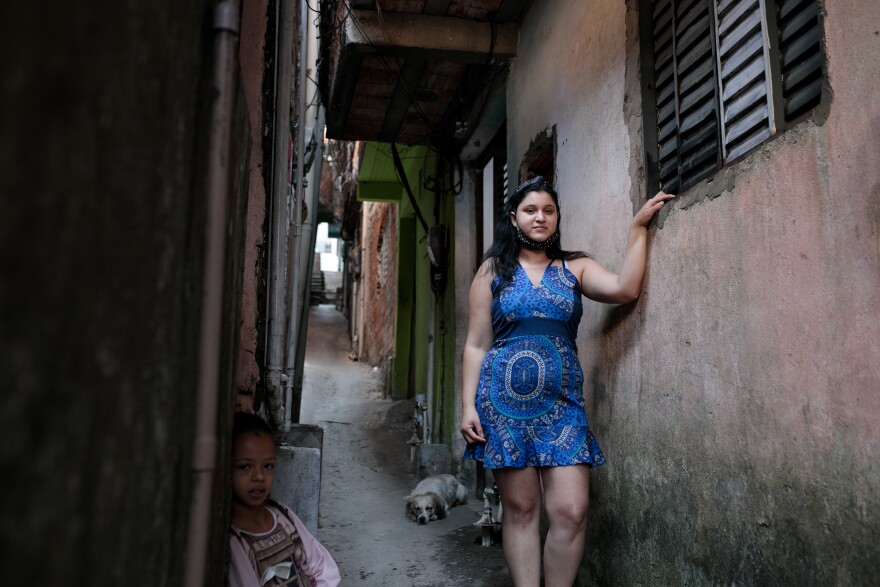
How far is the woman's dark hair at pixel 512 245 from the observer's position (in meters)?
2.73

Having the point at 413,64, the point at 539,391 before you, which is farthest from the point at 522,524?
the point at 413,64

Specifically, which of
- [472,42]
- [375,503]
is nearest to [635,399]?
[472,42]

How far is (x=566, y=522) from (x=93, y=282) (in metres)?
2.10

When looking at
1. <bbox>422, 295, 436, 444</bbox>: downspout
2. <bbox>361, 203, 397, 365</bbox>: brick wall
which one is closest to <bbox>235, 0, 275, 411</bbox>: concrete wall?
<bbox>422, 295, 436, 444</bbox>: downspout

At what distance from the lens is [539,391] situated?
8.21 ft

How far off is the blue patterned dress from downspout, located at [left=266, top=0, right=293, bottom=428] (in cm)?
77

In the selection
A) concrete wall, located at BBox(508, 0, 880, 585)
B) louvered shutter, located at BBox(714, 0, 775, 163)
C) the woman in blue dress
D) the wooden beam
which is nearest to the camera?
concrete wall, located at BBox(508, 0, 880, 585)

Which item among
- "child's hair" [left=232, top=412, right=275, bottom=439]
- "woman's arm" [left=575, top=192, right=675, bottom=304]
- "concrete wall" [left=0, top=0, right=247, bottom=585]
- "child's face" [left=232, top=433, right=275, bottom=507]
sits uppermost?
"woman's arm" [left=575, top=192, right=675, bottom=304]

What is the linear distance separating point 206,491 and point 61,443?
0.61m

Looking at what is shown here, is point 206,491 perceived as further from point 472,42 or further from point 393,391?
point 393,391

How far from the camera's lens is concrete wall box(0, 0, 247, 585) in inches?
20.6

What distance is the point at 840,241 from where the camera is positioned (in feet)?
5.21

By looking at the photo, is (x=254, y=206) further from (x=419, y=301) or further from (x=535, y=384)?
(x=419, y=301)

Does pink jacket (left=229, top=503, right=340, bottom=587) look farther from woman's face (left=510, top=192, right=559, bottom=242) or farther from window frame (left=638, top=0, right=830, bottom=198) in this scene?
window frame (left=638, top=0, right=830, bottom=198)
